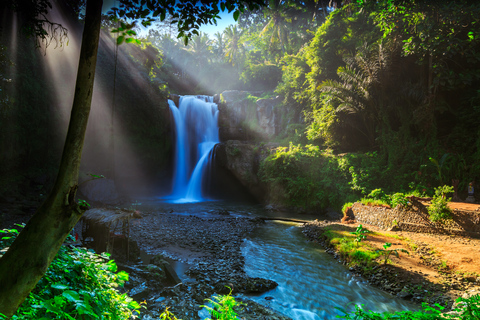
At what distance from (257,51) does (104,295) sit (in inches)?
1719

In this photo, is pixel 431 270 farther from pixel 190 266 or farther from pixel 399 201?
pixel 190 266

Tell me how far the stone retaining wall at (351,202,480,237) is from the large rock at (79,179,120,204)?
1562 centimetres

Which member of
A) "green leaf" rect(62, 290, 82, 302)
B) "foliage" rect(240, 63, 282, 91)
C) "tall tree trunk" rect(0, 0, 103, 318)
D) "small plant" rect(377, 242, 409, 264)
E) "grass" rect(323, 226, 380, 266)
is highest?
"foliage" rect(240, 63, 282, 91)

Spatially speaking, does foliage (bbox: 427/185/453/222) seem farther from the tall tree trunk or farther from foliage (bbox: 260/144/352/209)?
the tall tree trunk

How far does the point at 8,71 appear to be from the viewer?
1195 centimetres

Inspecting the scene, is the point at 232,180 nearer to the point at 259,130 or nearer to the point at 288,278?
the point at 259,130

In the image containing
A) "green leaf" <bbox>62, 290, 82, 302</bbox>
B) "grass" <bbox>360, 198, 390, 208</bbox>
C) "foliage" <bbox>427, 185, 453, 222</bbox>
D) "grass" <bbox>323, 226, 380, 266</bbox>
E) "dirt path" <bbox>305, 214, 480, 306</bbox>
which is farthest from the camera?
"grass" <bbox>360, 198, 390, 208</bbox>

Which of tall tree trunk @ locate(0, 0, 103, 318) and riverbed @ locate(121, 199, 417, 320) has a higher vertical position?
tall tree trunk @ locate(0, 0, 103, 318)

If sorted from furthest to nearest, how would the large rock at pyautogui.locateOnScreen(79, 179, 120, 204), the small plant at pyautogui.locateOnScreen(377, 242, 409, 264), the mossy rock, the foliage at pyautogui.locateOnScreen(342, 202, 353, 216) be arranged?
the large rock at pyautogui.locateOnScreen(79, 179, 120, 204), the foliage at pyautogui.locateOnScreen(342, 202, 353, 216), the small plant at pyautogui.locateOnScreen(377, 242, 409, 264), the mossy rock

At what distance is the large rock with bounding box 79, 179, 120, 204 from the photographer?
15963 millimetres

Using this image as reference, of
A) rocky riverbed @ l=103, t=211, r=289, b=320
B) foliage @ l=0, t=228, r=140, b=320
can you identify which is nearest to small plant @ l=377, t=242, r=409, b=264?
rocky riverbed @ l=103, t=211, r=289, b=320

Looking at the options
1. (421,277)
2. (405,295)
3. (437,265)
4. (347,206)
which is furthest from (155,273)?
(347,206)

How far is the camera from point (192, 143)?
2488cm

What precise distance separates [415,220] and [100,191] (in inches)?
699
